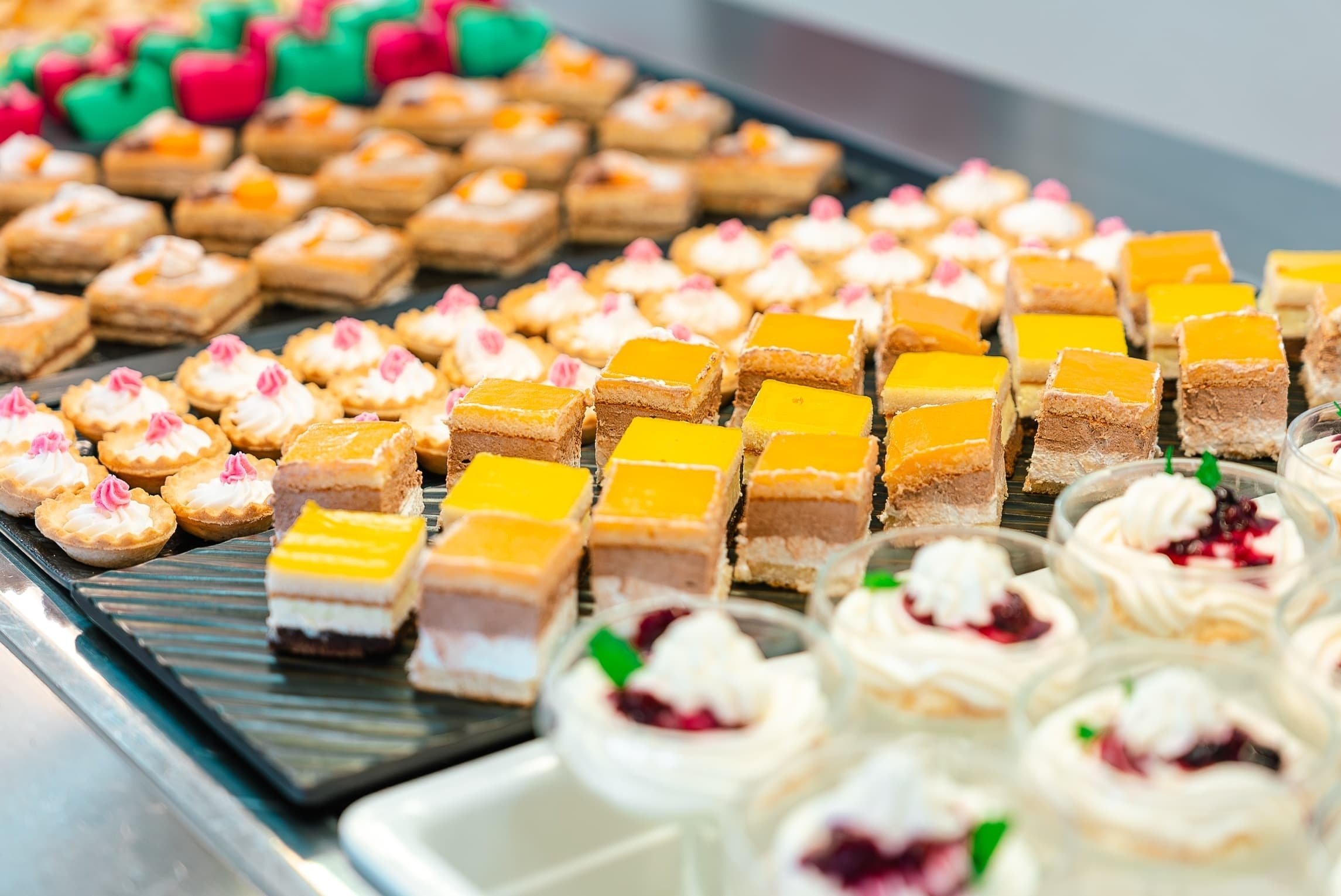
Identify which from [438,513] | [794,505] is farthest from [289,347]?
[794,505]

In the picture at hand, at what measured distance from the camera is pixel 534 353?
14.8 feet

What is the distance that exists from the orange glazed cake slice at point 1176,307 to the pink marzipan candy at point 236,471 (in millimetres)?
2310

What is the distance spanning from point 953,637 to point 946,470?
946 mm

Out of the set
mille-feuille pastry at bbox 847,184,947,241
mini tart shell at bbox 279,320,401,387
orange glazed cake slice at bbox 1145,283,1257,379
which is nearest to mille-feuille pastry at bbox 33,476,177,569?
mini tart shell at bbox 279,320,401,387

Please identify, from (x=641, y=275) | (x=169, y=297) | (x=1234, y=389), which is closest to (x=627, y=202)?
(x=641, y=275)

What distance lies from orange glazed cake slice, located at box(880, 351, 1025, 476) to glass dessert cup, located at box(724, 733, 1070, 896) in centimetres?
166

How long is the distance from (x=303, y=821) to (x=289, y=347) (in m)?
2.24

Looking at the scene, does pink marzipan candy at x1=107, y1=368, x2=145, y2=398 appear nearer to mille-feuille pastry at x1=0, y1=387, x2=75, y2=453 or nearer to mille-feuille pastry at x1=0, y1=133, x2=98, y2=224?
mille-feuille pastry at x1=0, y1=387, x2=75, y2=453

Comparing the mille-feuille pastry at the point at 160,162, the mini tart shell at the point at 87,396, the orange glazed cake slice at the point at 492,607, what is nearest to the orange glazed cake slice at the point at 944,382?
the orange glazed cake slice at the point at 492,607

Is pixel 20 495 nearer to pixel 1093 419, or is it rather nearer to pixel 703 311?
pixel 703 311

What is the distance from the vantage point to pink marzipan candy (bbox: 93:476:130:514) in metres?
3.57

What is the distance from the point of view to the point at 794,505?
3207 mm

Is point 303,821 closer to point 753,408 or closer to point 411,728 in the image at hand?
point 411,728

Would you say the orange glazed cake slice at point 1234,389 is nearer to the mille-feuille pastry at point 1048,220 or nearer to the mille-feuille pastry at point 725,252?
the mille-feuille pastry at point 1048,220
